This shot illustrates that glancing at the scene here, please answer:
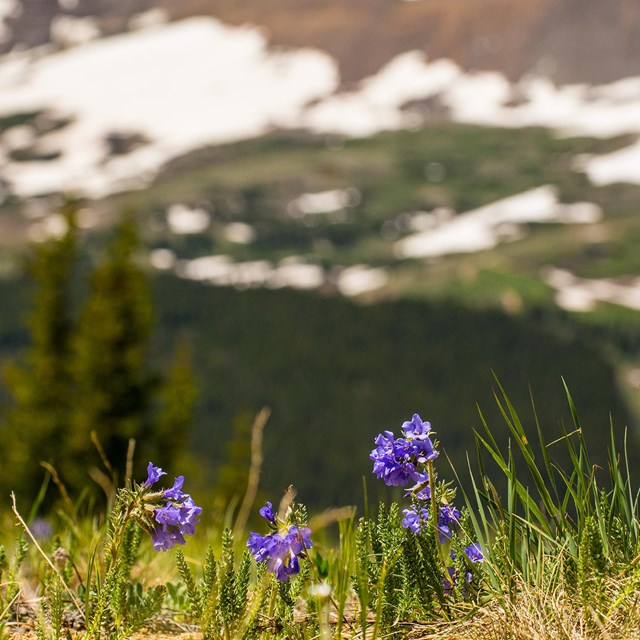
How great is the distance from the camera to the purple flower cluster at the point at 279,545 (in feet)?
9.93

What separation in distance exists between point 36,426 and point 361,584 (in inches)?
1880

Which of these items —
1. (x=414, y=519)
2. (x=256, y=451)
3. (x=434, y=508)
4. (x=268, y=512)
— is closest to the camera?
(x=268, y=512)

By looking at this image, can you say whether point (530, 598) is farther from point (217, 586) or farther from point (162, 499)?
point (162, 499)

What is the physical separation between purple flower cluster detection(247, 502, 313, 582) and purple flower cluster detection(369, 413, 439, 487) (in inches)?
12.5

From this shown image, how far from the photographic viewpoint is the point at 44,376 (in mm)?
49312

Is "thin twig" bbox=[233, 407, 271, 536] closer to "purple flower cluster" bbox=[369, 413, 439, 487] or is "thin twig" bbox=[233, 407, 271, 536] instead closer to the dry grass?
"purple flower cluster" bbox=[369, 413, 439, 487]

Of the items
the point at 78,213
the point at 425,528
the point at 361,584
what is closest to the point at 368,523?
the point at 425,528

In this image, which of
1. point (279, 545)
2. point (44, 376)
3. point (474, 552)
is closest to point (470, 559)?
point (474, 552)

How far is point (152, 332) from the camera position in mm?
47969

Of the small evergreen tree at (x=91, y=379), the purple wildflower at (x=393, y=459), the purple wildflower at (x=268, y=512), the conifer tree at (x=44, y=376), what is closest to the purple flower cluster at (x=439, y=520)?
the purple wildflower at (x=393, y=459)

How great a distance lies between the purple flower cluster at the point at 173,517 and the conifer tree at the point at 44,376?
45435mm

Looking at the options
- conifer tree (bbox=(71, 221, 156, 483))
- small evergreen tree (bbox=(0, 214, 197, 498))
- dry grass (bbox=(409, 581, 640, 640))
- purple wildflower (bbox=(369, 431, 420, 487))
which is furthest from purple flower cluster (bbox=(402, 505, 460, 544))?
conifer tree (bbox=(71, 221, 156, 483))

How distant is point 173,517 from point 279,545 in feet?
1.12

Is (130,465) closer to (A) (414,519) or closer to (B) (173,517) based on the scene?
(B) (173,517)
